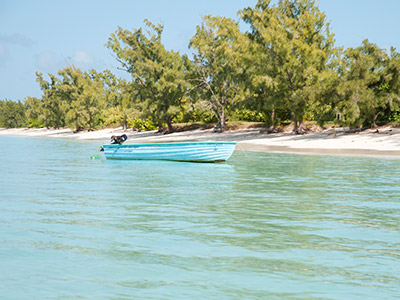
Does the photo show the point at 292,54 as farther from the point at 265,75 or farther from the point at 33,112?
the point at 33,112

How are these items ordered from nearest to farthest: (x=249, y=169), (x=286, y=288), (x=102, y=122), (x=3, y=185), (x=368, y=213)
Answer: (x=286, y=288) < (x=368, y=213) < (x=3, y=185) < (x=249, y=169) < (x=102, y=122)

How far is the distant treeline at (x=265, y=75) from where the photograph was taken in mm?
40312

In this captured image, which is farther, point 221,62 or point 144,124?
point 144,124

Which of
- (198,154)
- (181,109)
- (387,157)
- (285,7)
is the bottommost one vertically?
(387,157)

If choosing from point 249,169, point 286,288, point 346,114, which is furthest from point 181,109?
point 286,288

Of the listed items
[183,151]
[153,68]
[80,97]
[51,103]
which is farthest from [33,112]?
[183,151]

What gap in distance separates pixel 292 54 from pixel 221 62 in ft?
37.4

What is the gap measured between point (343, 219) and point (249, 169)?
41.3 feet

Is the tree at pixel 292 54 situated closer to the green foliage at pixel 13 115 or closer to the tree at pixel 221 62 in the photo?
the tree at pixel 221 62

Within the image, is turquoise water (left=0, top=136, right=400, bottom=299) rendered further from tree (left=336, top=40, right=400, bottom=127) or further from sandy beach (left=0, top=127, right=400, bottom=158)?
tree (left=336, top=40, right=400, bottom=127)

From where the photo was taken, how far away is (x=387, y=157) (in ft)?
98.4

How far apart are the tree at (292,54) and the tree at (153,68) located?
613 inches

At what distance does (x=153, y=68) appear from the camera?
60844mm

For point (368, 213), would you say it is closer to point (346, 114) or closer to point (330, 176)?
point (330, 176)
